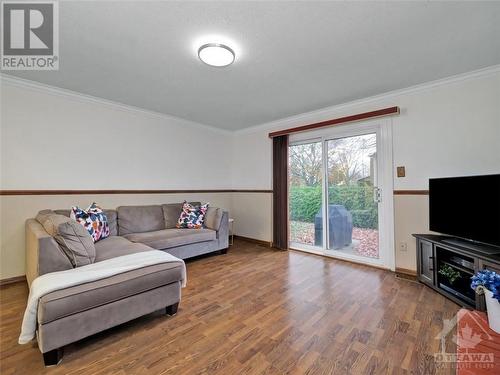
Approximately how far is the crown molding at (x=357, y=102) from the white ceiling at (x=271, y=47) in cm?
11

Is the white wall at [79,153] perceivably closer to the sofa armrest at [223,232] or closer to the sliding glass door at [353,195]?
the sofa armrest at [223,232]

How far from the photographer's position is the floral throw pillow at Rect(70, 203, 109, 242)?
2557 mm

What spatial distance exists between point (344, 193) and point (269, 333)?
2402 millimetres

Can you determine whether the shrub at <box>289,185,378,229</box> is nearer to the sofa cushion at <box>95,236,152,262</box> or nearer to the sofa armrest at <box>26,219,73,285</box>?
the sofa cushion at <box>95,236,152,262</box>

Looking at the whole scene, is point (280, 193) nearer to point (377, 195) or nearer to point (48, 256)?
point (377, 195)

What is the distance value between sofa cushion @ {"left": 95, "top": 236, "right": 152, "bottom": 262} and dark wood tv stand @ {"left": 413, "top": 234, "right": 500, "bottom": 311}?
117 inches

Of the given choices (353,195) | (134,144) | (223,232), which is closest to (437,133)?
(353,195)

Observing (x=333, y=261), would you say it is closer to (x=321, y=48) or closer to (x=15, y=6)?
(x=321, y=48)

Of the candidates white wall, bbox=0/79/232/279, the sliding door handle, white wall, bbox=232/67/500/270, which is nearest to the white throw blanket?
white wall, bbox=0/79/232/279

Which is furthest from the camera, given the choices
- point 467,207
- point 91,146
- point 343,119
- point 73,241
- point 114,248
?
point 343,119

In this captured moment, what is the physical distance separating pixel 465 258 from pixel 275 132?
301 centimetres

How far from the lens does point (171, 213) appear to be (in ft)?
12.0

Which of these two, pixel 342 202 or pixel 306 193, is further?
pixel 306 193

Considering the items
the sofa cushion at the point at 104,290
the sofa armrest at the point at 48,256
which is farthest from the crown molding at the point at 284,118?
the sofa cushion at the point at 104,290
